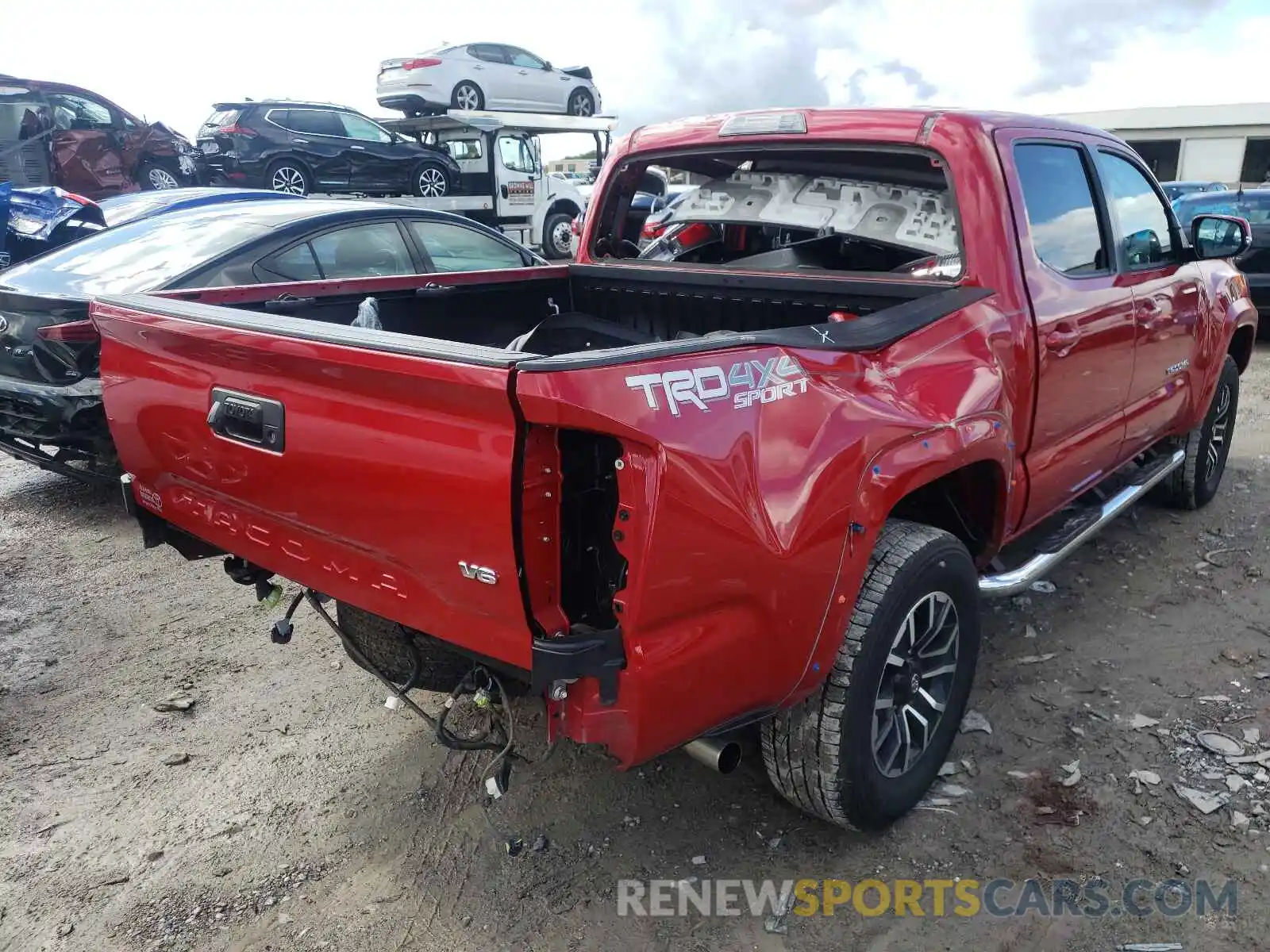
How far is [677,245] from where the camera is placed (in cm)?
414

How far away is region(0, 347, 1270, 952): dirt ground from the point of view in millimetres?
2391

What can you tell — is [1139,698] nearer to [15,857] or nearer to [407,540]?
[407,540]

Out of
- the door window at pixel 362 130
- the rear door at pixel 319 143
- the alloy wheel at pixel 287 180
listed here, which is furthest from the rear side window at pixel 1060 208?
the door window at pixel 362 130

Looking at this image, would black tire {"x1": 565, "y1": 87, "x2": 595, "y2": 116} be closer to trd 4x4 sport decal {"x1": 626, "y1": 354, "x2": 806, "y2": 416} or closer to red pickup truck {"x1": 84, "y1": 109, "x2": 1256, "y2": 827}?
red pickup truck {"x1": 84, "y1": 109, "x2": 1256, "y2": 827}

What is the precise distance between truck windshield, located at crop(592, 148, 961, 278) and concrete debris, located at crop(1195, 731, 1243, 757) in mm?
1787

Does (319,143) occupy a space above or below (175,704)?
above

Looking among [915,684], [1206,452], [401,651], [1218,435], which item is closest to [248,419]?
[401,651]

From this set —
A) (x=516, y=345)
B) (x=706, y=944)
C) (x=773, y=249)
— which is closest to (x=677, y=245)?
(x=773, y=249)

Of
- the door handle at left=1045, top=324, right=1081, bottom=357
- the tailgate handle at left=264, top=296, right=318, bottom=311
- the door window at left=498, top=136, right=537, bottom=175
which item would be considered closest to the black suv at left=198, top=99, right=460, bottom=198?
the door window at left=498, top=136, right=537, bottom=175

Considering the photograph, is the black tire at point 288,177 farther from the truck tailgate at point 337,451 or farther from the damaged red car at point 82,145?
the truck tailgate at point 337,451

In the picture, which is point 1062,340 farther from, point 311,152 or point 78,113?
point 78,113

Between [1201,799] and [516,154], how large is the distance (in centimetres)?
1662

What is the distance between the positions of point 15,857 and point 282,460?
1.54 metres

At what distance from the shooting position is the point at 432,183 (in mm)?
16406
